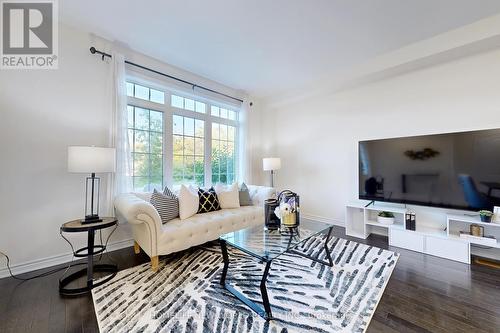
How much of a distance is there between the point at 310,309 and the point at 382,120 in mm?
2995

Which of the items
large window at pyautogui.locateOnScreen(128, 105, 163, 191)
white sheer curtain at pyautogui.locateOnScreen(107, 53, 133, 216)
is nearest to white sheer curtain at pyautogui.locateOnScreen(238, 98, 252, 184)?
large window at pyautogui.locateOnScreen(128, 105, 163, 191)

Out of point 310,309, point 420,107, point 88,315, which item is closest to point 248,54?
point 420,107

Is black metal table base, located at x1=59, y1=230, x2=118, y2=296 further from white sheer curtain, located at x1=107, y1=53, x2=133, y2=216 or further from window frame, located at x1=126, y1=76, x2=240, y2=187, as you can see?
window frame, located at x1=126, y1=76, x2=240, y2=187

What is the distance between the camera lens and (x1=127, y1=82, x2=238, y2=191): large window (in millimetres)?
3035

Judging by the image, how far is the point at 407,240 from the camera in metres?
2.71

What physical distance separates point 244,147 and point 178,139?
138cm

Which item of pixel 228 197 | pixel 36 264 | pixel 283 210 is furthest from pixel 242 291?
pixel 36 264

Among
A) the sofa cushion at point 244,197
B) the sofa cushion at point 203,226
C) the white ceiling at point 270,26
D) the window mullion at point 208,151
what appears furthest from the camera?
the window mullion at point 208,151

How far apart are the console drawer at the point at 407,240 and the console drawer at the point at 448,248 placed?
68 millimetres

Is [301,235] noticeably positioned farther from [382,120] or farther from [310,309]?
[382,120]

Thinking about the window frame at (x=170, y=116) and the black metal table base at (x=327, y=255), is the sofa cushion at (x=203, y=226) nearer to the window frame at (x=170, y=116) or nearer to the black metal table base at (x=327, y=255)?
the black metal table base at (x=327, y=255)

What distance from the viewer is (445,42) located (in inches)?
96.8

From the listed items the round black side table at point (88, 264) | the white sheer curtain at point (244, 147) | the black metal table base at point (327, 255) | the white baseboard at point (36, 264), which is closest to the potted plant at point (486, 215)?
the black metal table base at point (327, 255)

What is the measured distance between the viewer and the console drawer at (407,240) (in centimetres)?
262
